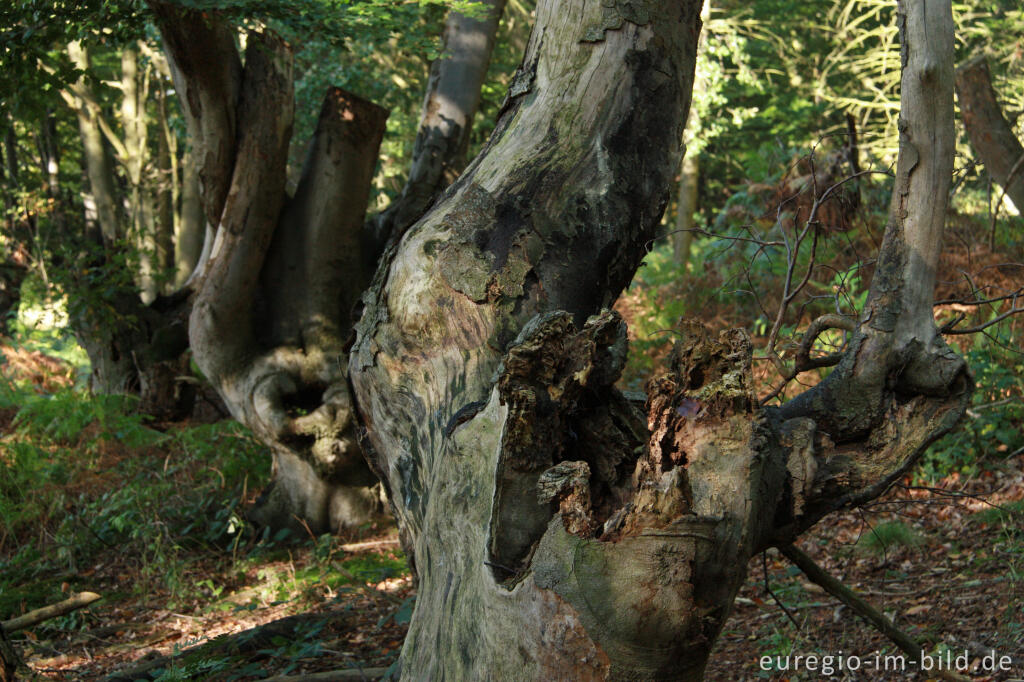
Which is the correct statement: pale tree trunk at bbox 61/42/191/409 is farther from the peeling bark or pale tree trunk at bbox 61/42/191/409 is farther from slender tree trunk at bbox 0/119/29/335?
slender tree trunk at bbox 0/119/29/335

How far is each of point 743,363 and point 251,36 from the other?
14.2 ft

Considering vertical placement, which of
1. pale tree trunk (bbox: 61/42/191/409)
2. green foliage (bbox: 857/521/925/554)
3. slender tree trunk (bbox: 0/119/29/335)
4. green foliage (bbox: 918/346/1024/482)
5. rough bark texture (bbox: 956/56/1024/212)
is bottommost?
green foliage (bbox: 857/521/925/554)

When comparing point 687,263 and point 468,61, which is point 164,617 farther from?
point 687,263

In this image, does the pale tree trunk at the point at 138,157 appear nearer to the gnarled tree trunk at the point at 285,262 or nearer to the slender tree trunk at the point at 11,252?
the slender tree trunk at the point at 11,252

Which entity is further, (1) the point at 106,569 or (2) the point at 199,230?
(2) the point at 199,230

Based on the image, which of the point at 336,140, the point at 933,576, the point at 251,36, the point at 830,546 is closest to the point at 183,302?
the point at 336,140

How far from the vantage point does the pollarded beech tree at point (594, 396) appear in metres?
2.13

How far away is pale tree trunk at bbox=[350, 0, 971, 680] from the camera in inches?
83.7

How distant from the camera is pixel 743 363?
2.31 metres

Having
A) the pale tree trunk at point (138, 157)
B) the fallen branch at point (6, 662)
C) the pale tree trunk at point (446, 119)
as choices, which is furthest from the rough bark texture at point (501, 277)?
the pale tree trunk at point (138, 157)

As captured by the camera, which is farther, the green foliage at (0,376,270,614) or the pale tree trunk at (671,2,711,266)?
the pale tree trunk at (671,2,711,266)

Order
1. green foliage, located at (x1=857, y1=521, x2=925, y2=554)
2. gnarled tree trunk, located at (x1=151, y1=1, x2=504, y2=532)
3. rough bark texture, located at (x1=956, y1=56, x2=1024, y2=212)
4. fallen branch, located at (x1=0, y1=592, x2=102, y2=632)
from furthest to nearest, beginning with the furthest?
gnarled tree trunk, located at (x1=151, y1=1, x2=504, y2=532), rough bark texture, located at (x1=956, y1=56, x2=1024, y2=212), green foliage, located at (x1=857, y1=521, x2=925, y2=554), fallen branch, located at (x1=0, y1=592, x2=102, y2=632)

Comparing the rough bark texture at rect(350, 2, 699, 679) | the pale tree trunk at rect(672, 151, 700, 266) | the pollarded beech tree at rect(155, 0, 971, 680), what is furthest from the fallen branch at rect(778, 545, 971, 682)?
the pale tree trunk at rect(672, 151, 700, 266)

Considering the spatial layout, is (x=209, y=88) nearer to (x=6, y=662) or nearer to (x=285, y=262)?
(x=285, y=262)
